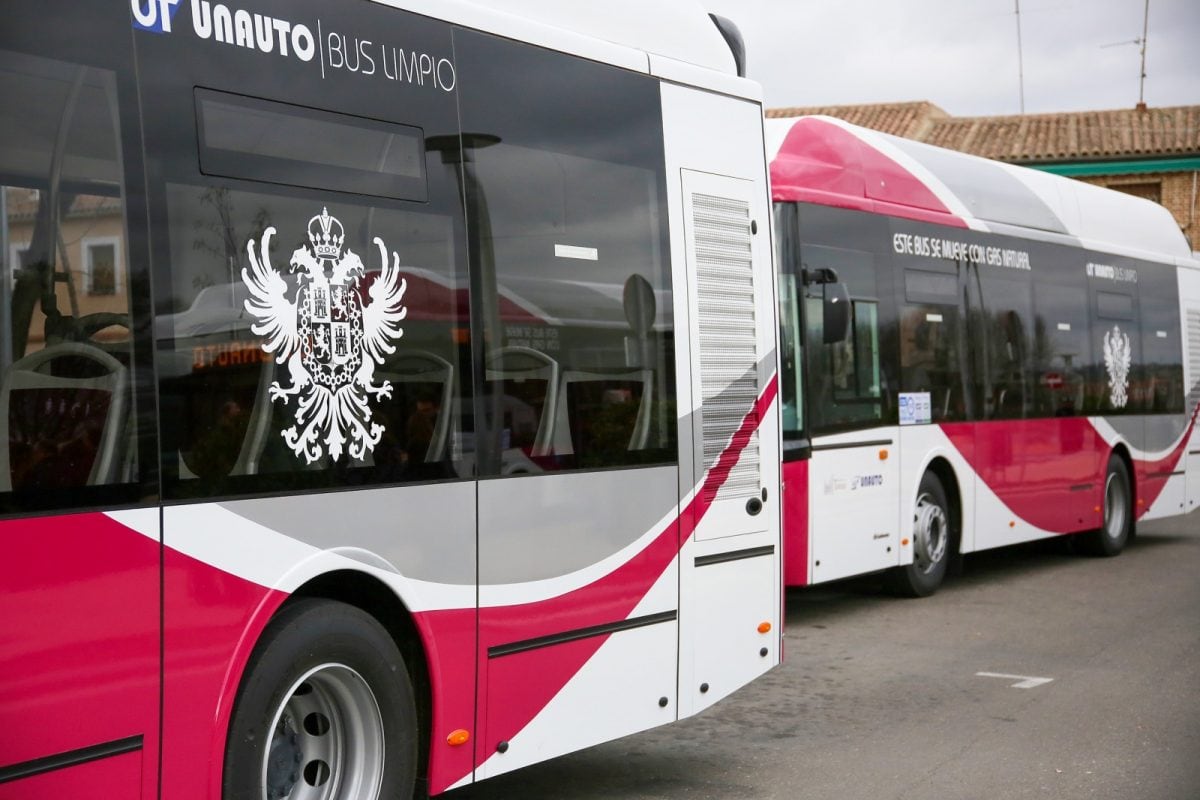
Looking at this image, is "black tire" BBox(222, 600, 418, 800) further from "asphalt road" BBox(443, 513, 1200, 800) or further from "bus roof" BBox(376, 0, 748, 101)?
"bus roof" BBox(376, 0, 748, 101)

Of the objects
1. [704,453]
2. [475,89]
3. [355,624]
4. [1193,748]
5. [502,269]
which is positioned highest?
[475,89]

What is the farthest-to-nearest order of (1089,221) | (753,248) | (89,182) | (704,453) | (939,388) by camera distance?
(1089,221) < (939,388) < (753,248) < (704,453) < (89,182)

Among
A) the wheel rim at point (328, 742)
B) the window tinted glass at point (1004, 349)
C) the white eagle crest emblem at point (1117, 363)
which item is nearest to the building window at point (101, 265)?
the wheel rim at point (328, 742)

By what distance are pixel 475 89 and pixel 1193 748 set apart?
4.68 m

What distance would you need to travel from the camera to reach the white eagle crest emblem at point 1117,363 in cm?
1559

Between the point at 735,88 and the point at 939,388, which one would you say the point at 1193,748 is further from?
the point at 939,388

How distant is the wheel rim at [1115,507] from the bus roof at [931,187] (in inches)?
99.4

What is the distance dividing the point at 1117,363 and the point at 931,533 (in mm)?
4434

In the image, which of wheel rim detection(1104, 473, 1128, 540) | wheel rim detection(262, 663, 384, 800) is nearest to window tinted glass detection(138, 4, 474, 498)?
wheel rim detection(262, 663, 384, 800)

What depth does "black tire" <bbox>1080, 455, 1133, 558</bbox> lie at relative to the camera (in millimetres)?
15711

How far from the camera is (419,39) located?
17.2ft

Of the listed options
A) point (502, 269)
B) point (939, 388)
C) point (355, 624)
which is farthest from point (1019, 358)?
point (355, 624)

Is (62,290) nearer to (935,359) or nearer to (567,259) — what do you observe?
(567,259)

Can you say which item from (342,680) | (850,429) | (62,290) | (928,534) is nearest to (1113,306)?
(928,534)
